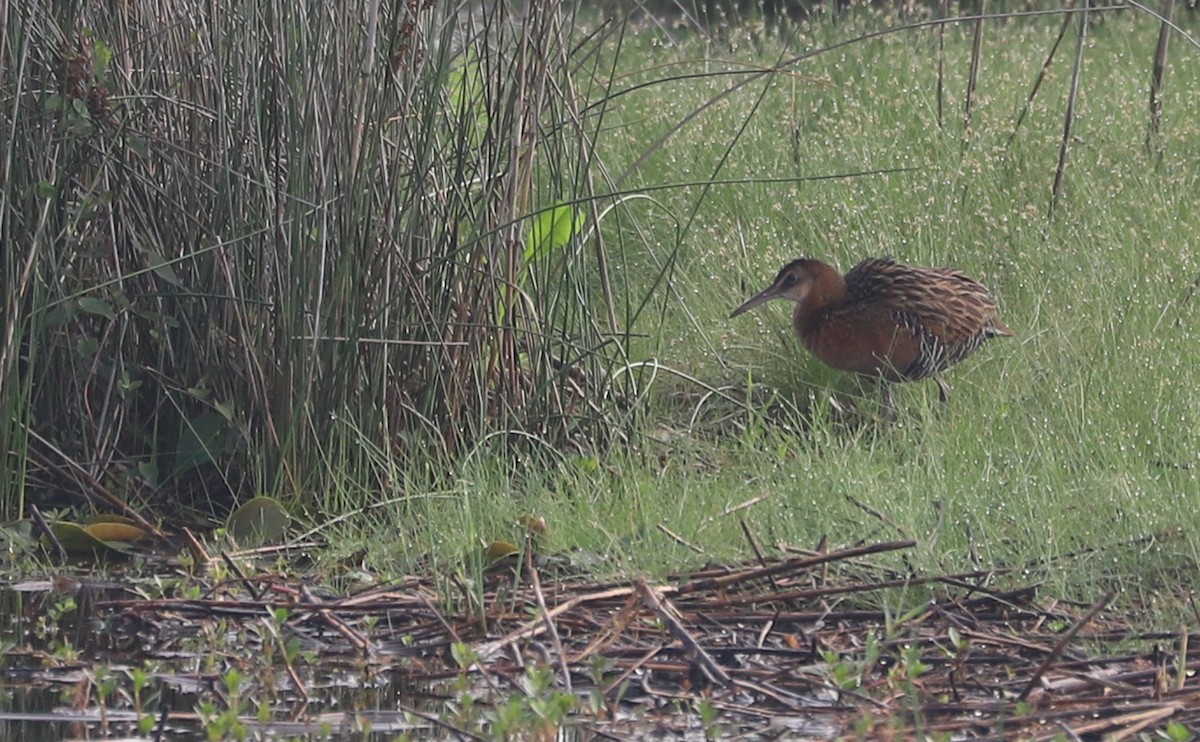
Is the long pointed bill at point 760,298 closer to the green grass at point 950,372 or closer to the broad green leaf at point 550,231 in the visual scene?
the green grass at point 950,372

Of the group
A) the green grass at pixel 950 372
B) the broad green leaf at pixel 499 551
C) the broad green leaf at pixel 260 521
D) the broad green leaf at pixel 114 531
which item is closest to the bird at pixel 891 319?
the green grass at pixel 950 372

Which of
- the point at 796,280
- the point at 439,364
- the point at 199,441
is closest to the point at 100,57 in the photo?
the point at 199,441

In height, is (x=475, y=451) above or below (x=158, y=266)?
below

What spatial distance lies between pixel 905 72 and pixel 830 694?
17.3ft

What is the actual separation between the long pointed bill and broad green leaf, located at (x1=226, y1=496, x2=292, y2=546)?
181cm

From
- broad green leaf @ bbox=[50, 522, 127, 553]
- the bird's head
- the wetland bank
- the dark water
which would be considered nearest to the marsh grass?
the wetland bank

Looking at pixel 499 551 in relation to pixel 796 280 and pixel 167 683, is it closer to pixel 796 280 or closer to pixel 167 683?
pixel 167 683

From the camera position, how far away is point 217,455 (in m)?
4.52

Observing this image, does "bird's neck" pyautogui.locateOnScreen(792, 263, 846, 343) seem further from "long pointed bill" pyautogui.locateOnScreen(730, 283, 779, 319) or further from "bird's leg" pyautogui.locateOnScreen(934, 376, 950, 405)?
"bird's leg" pyautogui.locateOnScreen(934, 376, 950, 405)

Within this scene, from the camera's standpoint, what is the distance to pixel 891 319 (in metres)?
5.24

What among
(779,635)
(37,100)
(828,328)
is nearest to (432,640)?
(779,635)

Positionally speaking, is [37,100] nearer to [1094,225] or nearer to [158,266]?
[158,266]

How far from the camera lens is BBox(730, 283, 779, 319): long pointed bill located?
5570 mm

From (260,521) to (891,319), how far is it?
77.3 inches
